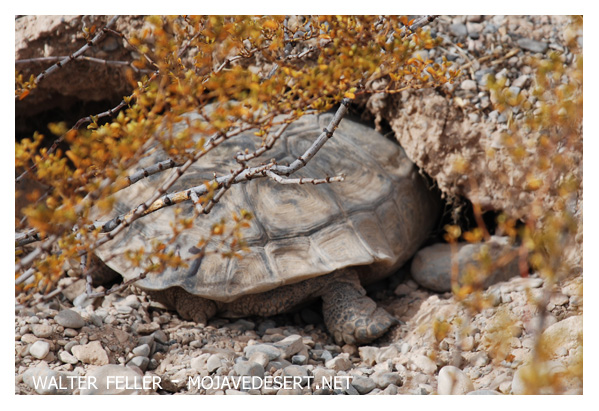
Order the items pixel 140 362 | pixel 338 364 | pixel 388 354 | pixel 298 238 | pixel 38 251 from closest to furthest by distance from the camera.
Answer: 1. pixel 38 251
2. pixel 140 362
3. pixel 338 364
4. pixel 388 354
5. pixel 298 238

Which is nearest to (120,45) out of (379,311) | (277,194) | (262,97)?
(277,194)

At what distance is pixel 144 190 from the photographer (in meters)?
3.00

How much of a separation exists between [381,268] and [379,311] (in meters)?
0.27

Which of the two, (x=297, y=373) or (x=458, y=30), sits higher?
(x=458, y=30)

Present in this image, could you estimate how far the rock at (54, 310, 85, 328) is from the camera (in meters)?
2.58

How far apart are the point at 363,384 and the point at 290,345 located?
1.32ft

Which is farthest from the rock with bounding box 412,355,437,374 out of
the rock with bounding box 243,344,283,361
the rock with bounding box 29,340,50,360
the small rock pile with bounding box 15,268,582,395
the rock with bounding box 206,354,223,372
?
the rock with bounding box 29,340,50,360

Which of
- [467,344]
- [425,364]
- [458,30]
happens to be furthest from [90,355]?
[458,30]

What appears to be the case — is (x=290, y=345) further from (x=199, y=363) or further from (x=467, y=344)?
(x=467, y=344)

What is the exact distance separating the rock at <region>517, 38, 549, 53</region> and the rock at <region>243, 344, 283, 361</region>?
206 centimetres

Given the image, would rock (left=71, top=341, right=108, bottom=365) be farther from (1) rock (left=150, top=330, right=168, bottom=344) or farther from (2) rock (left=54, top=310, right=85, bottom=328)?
(1) rock (left=150, top=330, right=168, bottom=344)

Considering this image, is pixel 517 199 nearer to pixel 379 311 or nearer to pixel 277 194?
pixel 379 311

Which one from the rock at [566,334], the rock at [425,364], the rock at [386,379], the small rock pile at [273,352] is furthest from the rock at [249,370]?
the rock at [566,334]

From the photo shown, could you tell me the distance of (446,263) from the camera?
3271mm
